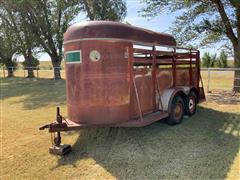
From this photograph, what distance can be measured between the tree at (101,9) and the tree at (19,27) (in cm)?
508

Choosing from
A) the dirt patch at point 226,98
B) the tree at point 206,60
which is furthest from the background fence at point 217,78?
the tree at point 206,60

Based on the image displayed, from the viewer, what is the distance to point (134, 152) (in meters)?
4.98

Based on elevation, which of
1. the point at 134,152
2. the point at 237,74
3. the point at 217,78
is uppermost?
the point at 237,74

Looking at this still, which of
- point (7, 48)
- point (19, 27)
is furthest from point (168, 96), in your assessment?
point (7, 48)

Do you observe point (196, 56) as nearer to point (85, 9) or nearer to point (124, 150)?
point (124, 150)

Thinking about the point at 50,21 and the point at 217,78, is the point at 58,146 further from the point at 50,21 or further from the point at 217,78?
the point at 217,78

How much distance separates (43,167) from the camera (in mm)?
4727

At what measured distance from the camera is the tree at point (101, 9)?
59.4 ft

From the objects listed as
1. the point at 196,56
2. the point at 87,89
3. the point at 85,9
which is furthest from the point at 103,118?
the point at 85,9

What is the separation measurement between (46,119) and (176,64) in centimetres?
425

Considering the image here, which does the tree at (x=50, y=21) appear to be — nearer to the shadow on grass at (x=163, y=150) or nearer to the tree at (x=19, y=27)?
the tree at (x=19, y=27)

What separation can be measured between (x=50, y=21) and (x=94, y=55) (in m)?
17.6

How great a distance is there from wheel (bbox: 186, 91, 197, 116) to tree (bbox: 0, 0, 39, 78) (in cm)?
1608

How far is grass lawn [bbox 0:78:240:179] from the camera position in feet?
14.1
